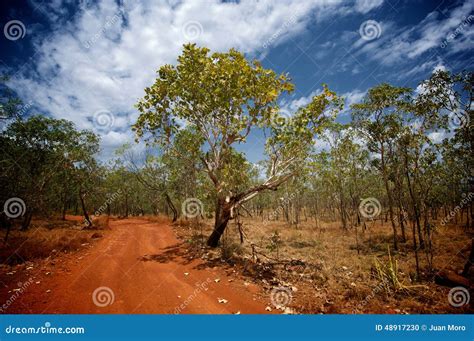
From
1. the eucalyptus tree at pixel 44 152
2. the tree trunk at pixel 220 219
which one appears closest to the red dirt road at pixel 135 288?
the tree trunk at pixel 220 219

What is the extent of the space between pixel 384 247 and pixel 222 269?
15.2 meters

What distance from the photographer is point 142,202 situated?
175 ft

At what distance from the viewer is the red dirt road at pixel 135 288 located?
282 inches

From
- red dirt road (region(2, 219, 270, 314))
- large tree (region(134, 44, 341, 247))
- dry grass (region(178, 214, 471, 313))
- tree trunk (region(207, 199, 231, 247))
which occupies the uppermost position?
large tree (region(134, 44, 341, 247))

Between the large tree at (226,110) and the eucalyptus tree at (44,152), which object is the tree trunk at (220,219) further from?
the eucalyptus tree at (44,152)

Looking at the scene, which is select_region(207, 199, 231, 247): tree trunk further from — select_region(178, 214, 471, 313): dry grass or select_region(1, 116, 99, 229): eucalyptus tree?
select_region(1, 116, 99, 229): eucalyptus tree

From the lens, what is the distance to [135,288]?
8.41m

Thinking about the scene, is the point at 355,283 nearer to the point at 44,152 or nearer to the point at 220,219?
the point at 220,219

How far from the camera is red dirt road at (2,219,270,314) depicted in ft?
23.5

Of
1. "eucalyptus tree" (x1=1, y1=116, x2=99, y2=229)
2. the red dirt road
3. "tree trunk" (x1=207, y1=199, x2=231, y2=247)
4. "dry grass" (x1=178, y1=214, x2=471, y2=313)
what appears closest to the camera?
the red dirt road

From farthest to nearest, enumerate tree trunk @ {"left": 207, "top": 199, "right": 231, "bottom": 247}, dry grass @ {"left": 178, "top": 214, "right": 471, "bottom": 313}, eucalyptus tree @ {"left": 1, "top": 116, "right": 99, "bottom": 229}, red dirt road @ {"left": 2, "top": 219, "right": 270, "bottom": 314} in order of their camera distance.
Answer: eucalyptus tree @ {"left": 1, "top": 116, "right": 99, "bottom": 229}
tree trunk @ {"left": 207, "top": 199, "right": 231, "bottom": 247}
dry grass @ {"left": 178, "top": 214, "right": 471, "bottom": 313}
red dirt road @ {"left": 2, "top": 219, "right": 270, "bottom": 314}

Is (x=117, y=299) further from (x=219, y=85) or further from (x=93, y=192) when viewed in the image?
(x=93, y=192)

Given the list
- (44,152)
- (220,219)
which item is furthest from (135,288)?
(44,152)

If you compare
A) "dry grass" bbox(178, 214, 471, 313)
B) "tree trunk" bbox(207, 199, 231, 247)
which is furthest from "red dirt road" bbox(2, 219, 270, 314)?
"tree trunk" bbox(207, 199, 231, 247)
